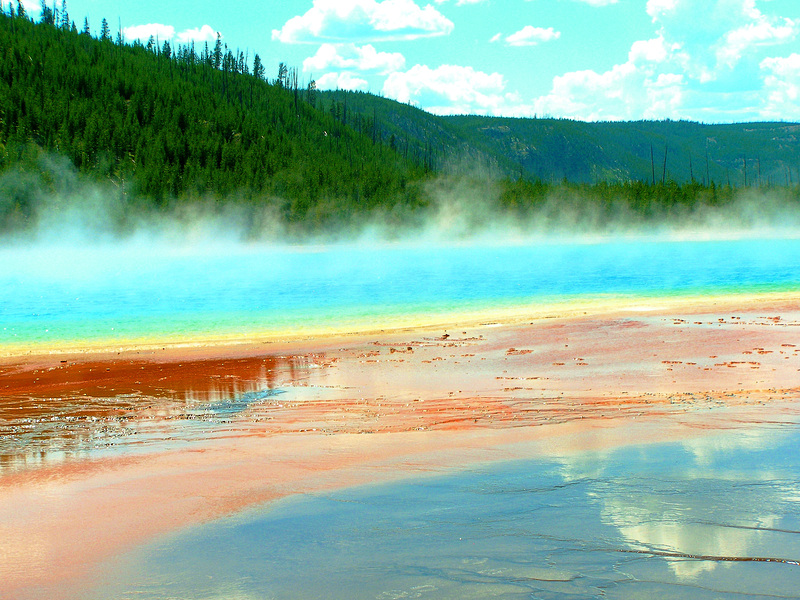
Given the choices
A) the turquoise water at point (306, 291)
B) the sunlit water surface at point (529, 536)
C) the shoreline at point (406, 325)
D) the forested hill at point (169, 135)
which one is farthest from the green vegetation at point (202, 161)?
the sunlit water surface at point (529, 536)

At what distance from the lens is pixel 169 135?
128125 mm

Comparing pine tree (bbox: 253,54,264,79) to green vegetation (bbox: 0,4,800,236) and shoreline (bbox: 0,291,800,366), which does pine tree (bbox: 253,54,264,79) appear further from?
shoreline (bbox: 0,291,800,366)

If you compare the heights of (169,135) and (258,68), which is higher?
(258,68)

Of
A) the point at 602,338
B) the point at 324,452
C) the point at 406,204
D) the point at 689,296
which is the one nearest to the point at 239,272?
the point at 689,296

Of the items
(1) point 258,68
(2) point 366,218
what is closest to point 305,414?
(2) point 366,218

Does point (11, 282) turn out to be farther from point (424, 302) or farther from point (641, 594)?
point (641, 594)

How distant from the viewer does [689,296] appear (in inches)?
1204

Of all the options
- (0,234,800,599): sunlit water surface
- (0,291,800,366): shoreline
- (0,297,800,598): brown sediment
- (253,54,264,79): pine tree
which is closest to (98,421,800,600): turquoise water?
(0,234,800,599): sunlit water surface

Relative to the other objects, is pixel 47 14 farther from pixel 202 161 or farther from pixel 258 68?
pixel 202 161

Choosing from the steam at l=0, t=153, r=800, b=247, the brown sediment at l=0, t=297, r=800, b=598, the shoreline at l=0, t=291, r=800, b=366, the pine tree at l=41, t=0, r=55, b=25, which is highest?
the pine tree at l=41, t=0, r=55, b=25

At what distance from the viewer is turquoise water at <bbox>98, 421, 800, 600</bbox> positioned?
512 cm

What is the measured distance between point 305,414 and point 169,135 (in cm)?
12521

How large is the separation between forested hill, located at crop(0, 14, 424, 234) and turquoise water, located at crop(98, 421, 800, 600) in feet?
344

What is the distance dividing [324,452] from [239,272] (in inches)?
1717
